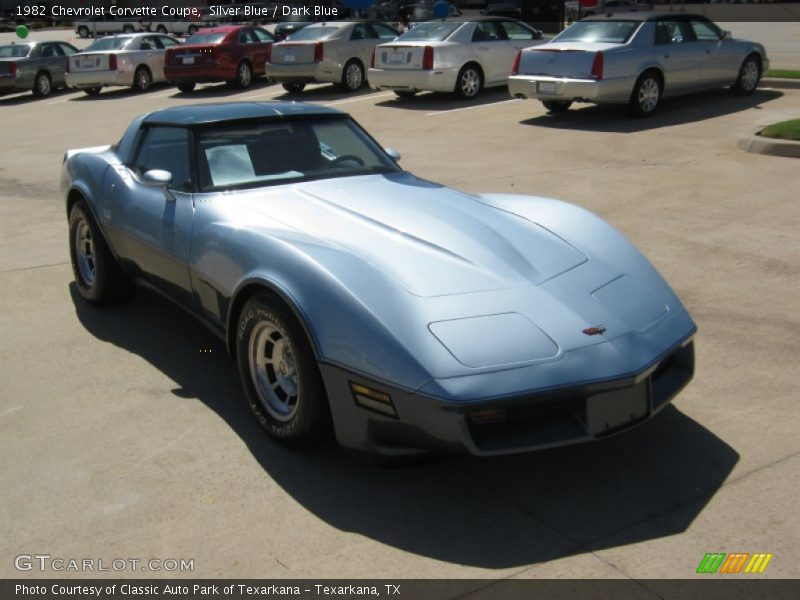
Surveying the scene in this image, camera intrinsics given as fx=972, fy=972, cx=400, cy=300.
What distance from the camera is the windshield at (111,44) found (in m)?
23.4

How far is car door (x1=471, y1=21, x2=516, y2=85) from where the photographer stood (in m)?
17.0

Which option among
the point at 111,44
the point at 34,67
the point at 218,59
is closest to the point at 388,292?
the point at 218,59

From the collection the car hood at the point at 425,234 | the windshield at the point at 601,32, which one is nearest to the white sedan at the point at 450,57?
the windshield at the point at 601,32

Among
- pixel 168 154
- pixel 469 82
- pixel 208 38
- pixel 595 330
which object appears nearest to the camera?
pixel 595 330

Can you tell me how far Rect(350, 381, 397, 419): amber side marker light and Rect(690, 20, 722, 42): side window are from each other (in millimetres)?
12027

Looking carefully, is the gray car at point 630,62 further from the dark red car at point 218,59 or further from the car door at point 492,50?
the dark red car at point 218,59

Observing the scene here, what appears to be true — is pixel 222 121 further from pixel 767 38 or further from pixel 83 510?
pixel 767 38

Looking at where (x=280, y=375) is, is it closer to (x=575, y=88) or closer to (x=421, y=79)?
(x=575, y=88)

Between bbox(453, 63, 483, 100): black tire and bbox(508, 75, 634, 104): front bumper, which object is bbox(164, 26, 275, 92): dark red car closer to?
bbox(453, 63, 483, 100): black tire

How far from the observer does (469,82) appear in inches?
663

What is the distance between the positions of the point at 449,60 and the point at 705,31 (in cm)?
425

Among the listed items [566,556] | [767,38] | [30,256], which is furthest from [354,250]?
A: [767,38]

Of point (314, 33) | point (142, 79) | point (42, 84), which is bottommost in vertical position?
point (42, 84)

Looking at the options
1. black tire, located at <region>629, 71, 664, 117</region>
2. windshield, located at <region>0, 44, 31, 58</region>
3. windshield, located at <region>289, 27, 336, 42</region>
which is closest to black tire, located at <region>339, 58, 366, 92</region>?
windshield, located at <region>289, 27, 336, 42</region>
